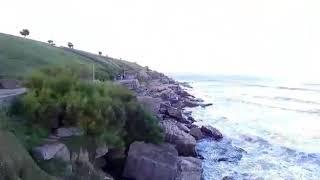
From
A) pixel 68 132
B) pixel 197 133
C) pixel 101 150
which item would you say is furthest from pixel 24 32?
pixel 68 132

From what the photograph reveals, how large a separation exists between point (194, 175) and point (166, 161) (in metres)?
1.99

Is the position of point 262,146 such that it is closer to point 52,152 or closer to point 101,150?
point 101,150

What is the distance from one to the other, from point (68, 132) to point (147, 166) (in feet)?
13.2

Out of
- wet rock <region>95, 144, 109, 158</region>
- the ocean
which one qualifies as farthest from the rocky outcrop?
the ocean

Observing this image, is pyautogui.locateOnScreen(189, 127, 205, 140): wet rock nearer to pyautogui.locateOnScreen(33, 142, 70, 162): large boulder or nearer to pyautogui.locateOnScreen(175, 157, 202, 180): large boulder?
pyautogui.locateOnScreen(175, 157, 202, 180): large boulder

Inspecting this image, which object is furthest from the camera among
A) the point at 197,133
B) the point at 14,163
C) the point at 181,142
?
the point at 197,133

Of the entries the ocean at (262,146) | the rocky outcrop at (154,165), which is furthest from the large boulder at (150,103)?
the rocky outcrop at (154,165)

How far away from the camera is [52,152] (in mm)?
17359

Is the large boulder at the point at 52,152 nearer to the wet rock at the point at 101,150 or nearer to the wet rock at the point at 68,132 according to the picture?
the wet rock at the point at 68,132

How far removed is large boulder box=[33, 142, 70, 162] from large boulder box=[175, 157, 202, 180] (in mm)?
5946

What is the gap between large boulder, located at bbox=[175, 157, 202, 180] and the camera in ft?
74.3

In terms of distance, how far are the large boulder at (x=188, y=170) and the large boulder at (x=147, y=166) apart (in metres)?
0.62

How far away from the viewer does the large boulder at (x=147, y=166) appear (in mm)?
21312

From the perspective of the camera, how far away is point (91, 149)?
20031mm
